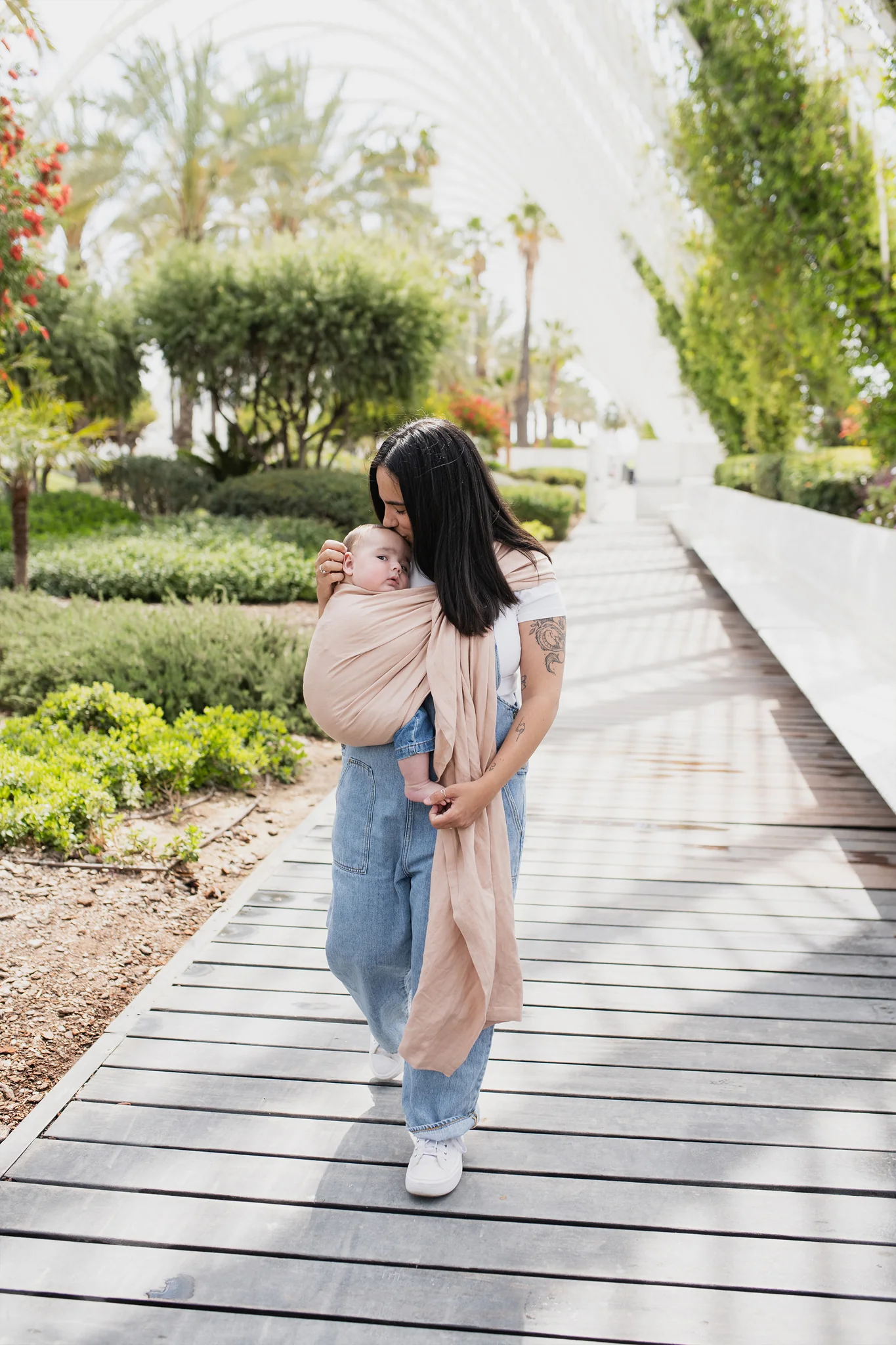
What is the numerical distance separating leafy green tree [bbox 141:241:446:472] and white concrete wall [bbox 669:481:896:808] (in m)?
7.81

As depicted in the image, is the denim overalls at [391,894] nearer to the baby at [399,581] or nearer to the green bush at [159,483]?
the baby at [399,581]

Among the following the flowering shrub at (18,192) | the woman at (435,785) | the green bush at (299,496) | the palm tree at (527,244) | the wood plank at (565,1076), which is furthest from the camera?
the palm tree at (527,244)

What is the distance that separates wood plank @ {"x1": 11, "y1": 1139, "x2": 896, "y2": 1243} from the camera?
83.7 inches

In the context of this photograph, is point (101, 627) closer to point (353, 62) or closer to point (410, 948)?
point (410, 948)

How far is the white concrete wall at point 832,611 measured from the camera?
497 centimetres

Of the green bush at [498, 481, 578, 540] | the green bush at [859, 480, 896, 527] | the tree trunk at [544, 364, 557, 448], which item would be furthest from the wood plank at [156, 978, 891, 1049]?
the tree trunk at [544, 364, 557, 448]

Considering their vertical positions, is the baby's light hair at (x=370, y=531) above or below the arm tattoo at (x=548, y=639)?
above

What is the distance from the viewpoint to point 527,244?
4281 cm

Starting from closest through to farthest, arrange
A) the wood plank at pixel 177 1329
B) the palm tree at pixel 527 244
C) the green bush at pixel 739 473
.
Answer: the wood plank at pixel 177 1329
the green bush at pixel 739 473
the palm tree at pixel 527 244

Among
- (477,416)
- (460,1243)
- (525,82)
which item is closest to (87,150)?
(525,82)

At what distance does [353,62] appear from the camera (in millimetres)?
25688

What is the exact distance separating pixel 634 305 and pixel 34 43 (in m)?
22.5

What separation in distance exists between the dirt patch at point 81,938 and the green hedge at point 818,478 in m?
9.12

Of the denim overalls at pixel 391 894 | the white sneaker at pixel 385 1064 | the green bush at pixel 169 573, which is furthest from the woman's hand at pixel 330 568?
the green bush at pixel 169 573
